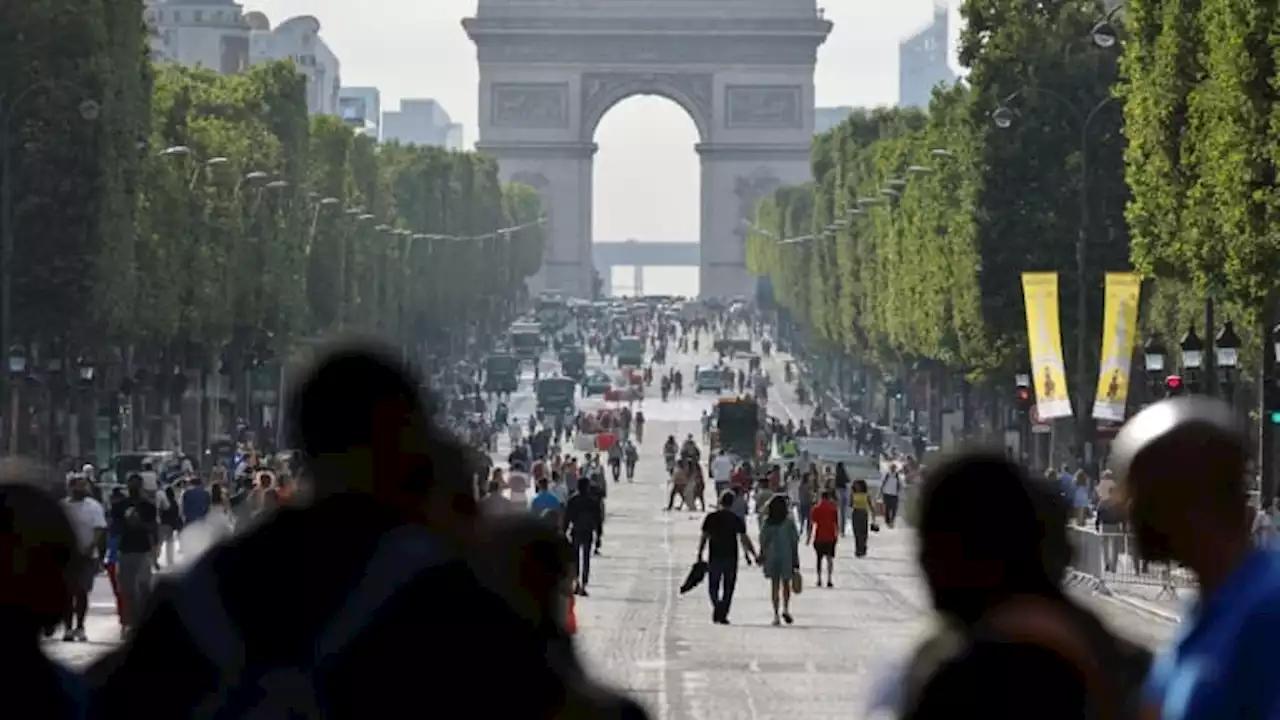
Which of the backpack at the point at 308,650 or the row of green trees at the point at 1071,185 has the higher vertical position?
the row of green trees at the point at 1071,185

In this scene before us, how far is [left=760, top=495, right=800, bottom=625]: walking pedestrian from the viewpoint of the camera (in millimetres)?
36844

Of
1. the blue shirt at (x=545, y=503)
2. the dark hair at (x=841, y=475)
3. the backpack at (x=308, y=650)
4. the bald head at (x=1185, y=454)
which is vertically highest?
the bald head at (x=1185, y=454)

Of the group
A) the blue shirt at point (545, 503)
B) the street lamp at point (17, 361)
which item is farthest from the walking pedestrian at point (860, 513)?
the street lamp at point (17, 361)

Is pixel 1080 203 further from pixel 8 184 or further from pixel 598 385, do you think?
pixel 598 385

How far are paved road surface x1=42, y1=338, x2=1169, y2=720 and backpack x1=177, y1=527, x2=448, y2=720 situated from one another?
855cm

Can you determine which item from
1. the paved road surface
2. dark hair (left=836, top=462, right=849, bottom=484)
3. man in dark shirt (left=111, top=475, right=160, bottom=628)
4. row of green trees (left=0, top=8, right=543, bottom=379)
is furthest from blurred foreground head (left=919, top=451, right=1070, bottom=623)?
dark hair (left=836, top=462, right=849, bottom=484)

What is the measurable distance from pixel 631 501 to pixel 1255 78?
35.1 metres

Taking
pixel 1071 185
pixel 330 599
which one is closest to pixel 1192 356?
pixel 1071 185

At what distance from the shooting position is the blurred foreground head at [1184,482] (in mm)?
6840

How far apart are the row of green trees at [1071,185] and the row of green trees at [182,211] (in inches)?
447

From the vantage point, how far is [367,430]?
277 inches

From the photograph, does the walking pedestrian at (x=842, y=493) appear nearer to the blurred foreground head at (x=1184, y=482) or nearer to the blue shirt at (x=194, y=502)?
the blue shirt at (x=194, y=502)

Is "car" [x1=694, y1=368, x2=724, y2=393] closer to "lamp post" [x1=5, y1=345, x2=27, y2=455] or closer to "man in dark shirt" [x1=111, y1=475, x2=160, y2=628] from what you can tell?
"lamp post" [x1=5, y1=345, x2=27, y2=455]

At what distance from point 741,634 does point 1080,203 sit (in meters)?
31.0
